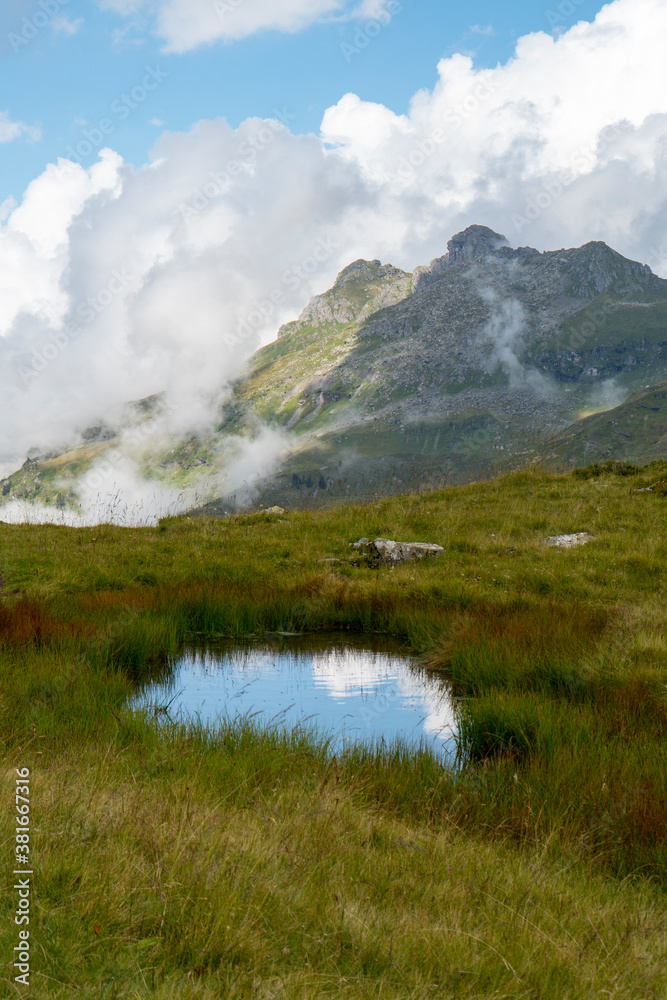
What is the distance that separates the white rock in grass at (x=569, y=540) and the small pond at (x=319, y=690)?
7347 millimetres

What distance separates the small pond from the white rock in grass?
24.1ft

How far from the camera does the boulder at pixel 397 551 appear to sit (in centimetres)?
1569

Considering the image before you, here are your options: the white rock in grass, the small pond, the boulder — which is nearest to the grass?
the small pond

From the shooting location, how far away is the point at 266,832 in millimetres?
4223

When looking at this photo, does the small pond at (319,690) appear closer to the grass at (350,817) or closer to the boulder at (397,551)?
the grass at (350,817)

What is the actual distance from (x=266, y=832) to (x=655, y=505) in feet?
60.5

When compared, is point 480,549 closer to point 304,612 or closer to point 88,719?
point 304,612

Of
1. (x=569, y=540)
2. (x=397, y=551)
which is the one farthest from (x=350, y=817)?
(x=569, y=540)

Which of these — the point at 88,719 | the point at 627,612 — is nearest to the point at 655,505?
the point at 627,612

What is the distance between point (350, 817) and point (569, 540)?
13759mm

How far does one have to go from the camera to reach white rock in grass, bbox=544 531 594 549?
1652cm

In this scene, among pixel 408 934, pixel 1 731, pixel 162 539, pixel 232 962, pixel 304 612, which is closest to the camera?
pixel 232 962

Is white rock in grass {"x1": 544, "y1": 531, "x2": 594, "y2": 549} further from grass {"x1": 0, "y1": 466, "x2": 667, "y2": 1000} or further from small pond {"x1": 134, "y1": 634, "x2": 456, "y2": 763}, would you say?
small pond {"x1": 134, "y1": 634, "x2": 456, "y2": 763}

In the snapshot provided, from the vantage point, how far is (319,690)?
8750mm
